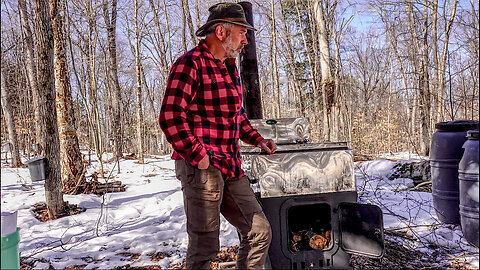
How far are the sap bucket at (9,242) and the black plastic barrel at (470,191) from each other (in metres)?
3.89

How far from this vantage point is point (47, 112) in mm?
5746

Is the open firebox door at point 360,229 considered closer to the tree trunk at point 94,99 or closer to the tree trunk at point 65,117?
the tree trunk at point 65,117

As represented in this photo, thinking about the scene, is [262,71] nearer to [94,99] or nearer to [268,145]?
[94,99]

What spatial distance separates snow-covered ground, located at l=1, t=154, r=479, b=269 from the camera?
12.6 ft

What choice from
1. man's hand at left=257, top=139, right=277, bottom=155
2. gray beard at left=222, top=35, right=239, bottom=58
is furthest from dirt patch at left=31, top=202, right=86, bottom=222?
gray beard at left=222, top=35, right=239, bottom=58

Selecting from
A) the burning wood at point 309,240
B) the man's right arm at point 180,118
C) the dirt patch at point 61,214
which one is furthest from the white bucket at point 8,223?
the dirt patch at point 61,214

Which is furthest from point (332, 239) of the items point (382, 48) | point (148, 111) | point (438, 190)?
point (148, 111)

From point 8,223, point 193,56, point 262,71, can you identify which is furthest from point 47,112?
point 262,71

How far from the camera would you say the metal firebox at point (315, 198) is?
9.56 feet

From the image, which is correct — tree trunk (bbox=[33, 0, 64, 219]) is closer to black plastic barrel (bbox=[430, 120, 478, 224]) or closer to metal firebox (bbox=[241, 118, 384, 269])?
Answer: metal firebox (bbox=[241, 118, 384, 269])

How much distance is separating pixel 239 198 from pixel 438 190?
10.8 ft

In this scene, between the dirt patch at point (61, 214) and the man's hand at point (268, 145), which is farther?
the dirt patch at point (61, 214)

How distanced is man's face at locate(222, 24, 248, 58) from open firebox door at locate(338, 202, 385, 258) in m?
1.52

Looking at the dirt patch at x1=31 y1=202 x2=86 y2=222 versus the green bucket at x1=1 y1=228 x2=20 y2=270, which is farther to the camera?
the dirt patch at x1=31 y1=202 x2=86 y2=222
